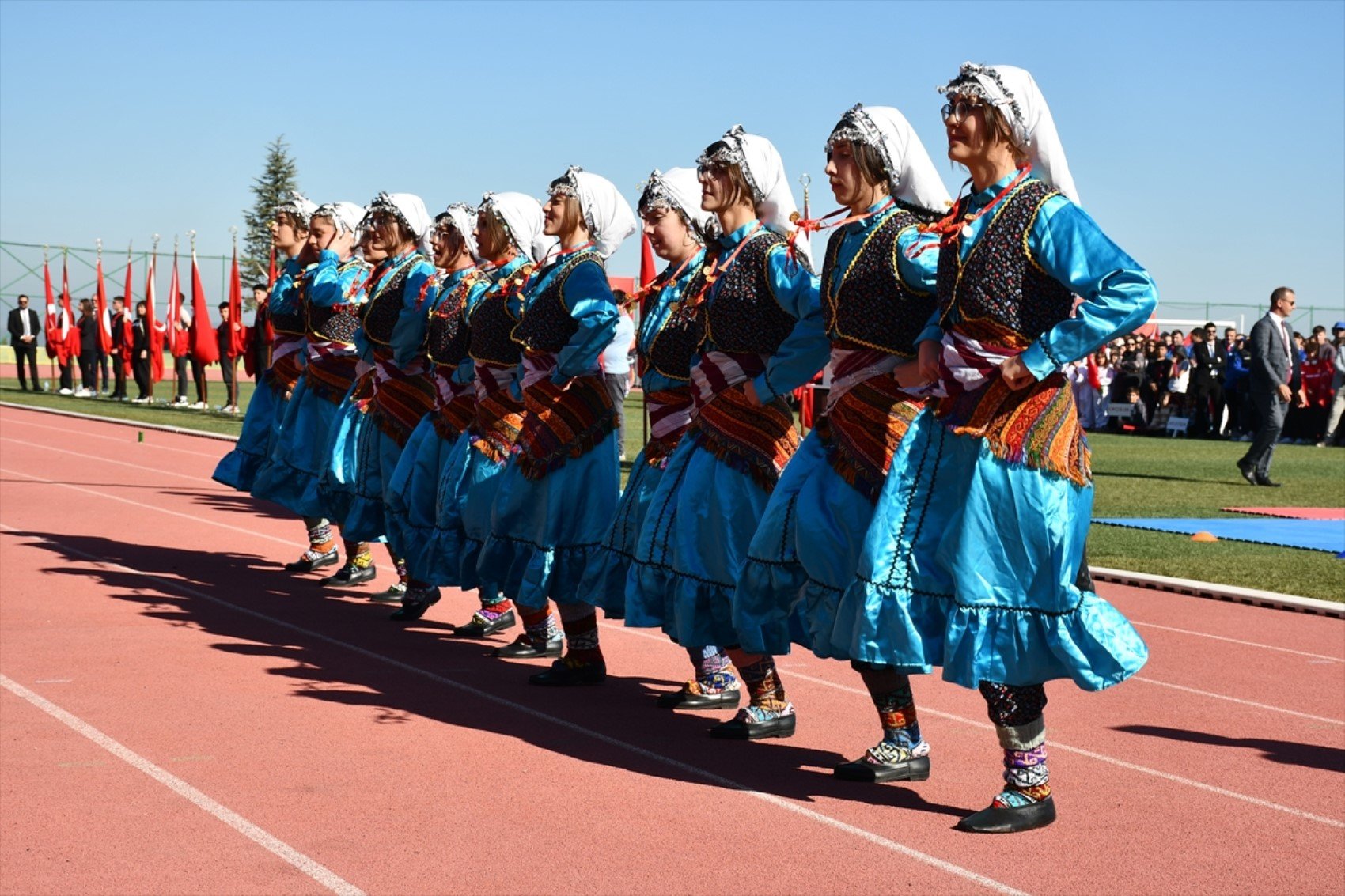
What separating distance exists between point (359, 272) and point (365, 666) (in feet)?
11.1

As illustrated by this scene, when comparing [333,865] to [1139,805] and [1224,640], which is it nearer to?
[1139,805]

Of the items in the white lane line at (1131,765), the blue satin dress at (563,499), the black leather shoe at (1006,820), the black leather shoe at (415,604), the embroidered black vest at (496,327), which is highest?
the embroidered black vest at (496,327)

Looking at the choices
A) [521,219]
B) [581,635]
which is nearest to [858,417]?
[581,635]

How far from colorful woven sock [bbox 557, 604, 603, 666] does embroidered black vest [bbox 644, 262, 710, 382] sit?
1.25 m

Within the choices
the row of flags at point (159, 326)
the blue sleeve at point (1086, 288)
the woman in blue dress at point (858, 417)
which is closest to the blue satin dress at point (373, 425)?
the woman in blue dress at point (858, 417)

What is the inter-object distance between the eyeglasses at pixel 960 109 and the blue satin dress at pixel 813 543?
41 centimetres

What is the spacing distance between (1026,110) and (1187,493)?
1323cm

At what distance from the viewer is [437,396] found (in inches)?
352

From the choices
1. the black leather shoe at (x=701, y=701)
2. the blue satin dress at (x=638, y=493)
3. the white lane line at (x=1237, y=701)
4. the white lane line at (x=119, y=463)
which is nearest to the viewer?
the blue satin dress at (x=638, y=493)

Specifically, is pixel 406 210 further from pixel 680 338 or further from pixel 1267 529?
pixel 1267 529

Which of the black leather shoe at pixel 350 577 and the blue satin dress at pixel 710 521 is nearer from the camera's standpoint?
the blue satin dress at pixel 710 521

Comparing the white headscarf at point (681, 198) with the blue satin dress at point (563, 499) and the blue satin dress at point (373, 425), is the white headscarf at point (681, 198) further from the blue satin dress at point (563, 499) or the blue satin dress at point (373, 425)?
the blue satin dress at point (373, 425)

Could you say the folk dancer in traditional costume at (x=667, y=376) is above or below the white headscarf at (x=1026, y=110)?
below

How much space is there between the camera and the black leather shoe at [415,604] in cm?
912
